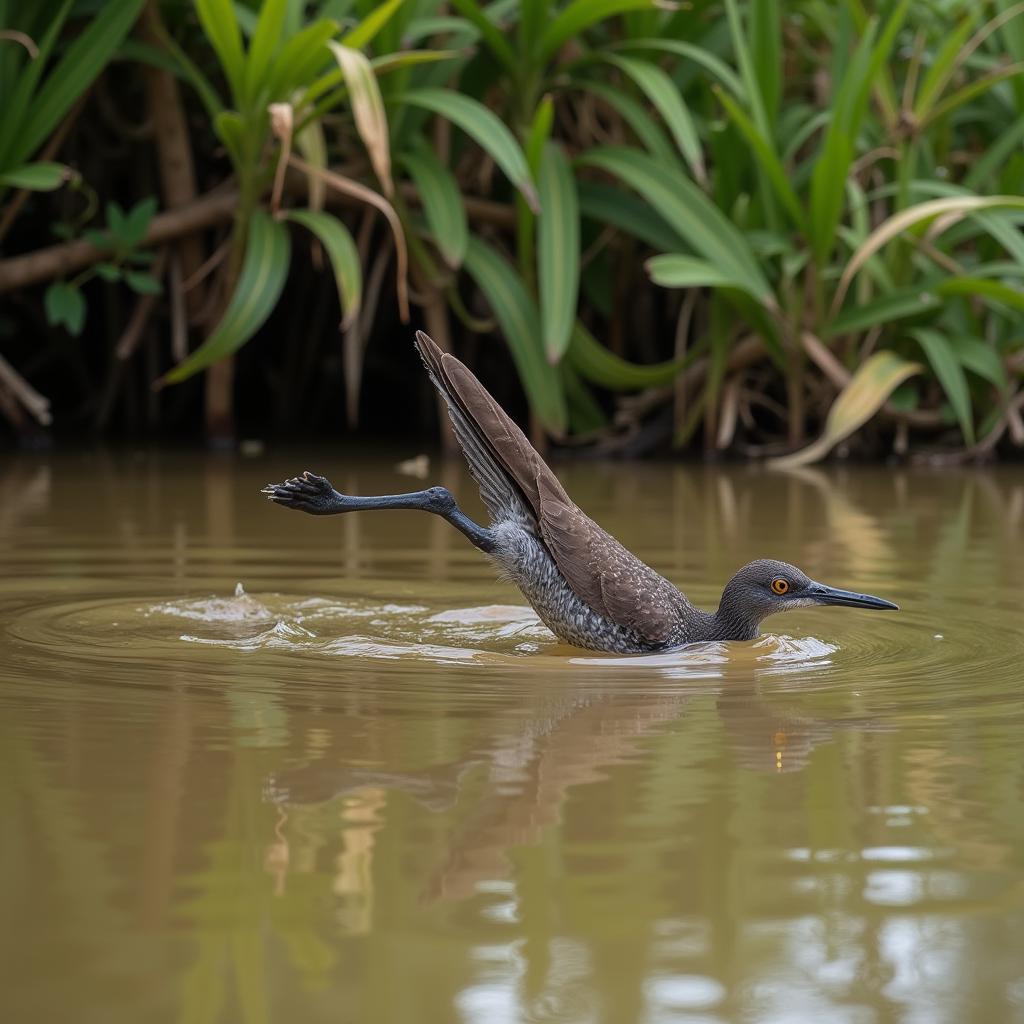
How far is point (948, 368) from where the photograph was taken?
8.80 meters

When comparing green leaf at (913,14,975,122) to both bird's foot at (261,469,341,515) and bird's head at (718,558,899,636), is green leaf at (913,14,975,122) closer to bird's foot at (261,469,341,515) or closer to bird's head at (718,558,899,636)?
bird's head at (718,558,899,636)

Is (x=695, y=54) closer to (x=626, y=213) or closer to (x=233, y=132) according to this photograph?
(x=626, y=213)

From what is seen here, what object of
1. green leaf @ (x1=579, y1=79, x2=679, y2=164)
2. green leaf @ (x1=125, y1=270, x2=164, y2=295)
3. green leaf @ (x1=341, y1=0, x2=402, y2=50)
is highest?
green leaf @ (x1=341, y1=0, x2=402, y2=50)

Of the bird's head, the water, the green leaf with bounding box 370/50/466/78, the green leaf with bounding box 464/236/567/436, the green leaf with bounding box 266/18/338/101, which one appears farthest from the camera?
the green leaf with bounding box 464/236/567/436

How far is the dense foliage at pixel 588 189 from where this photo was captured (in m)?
8.58

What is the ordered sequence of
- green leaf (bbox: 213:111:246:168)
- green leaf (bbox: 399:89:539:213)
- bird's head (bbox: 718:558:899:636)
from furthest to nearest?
green leaf (bbox: 213:111:246:168), green leaf (bbox: 399:89:539:213), bird's head (bbox: 718:558:899:636)

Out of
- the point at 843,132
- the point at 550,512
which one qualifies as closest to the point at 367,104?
the point at 843,132

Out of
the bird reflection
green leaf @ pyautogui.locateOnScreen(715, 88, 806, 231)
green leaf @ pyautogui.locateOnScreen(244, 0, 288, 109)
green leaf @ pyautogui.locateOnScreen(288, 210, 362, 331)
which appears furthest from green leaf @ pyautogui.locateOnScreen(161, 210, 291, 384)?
the bird reflection

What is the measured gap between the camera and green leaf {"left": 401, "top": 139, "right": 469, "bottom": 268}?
8.80 meters

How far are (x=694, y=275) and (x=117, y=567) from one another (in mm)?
3621

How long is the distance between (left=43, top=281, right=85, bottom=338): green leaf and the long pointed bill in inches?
190

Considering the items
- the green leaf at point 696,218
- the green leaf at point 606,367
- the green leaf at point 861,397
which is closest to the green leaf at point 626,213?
the green leaf at point 696,218

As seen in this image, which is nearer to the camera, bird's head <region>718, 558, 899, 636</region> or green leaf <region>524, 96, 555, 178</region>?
bird's head <region>718, 558, 899, 636</region>

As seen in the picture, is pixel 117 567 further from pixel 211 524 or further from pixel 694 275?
pixel 694 275
